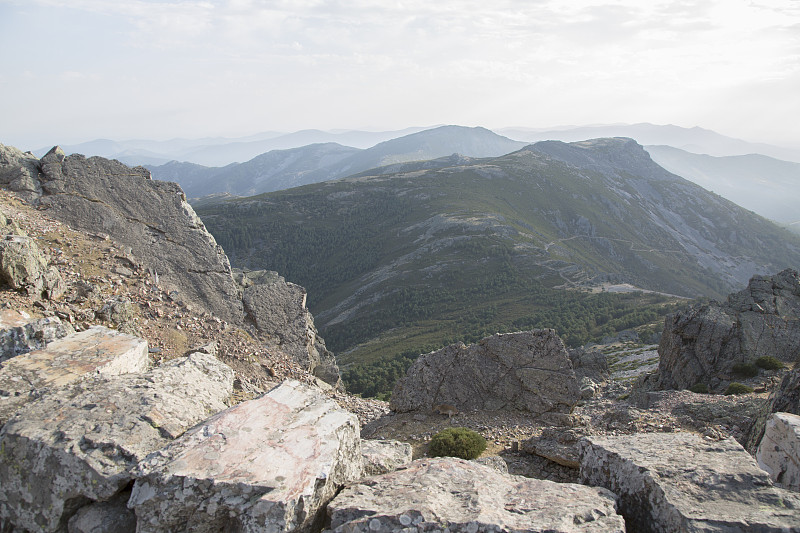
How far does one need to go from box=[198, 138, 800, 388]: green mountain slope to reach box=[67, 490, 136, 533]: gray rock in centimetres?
7216

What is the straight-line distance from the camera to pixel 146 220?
2031 centimetres

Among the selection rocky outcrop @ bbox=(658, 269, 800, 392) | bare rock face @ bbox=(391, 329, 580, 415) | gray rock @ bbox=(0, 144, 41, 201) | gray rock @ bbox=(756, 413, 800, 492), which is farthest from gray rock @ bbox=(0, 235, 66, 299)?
rocky outcrop @ bbox=(658, 269, 800, 392)

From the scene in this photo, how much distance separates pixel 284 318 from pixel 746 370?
33532 millimetres

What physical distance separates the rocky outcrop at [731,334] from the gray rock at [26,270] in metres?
39.4

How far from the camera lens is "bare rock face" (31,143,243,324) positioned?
1886 centimetres

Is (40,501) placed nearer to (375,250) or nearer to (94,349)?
(94,349)

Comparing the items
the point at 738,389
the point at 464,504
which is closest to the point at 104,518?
the point at 464,504

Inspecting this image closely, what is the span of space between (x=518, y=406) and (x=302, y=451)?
13151 mm

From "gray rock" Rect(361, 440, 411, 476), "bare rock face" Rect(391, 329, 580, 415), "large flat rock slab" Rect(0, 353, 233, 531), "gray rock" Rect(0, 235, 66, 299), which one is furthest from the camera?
"bare rock face" Rect(391, 329, 580, 415)

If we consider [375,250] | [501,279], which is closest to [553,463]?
[501,279]

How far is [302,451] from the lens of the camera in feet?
21.9

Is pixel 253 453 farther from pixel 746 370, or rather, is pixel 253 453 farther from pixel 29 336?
pixel 746 370

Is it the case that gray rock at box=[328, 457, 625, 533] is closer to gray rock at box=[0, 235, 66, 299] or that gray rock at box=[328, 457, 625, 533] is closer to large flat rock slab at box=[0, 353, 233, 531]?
large flat rock slab at box=[0, 353, 233, 531]

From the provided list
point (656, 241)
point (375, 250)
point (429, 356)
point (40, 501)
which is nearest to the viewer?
point (40, 501)
